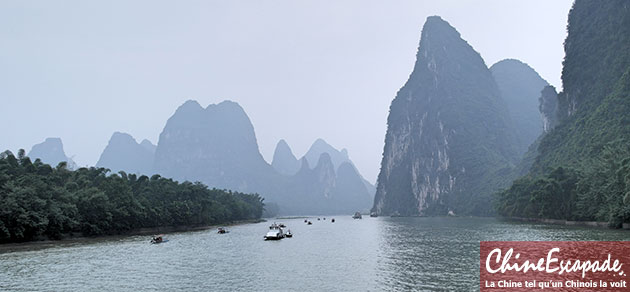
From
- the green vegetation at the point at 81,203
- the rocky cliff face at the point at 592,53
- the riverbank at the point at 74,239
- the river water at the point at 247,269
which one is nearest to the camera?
the river water at the point at 247,269

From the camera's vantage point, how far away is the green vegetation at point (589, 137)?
246 ft

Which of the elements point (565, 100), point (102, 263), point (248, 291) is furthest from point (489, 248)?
point (565, 100)

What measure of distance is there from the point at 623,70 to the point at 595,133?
2427cm

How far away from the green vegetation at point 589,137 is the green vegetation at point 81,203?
72.7 metres

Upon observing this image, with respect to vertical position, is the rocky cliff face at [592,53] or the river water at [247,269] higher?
the rocky cliff face at [592,53]

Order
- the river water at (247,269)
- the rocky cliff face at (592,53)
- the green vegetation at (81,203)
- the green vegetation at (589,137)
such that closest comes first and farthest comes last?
the river water at (247,269) → the green vegetation at (81,203) → the green vegetation at (589,137) → the rocky cliff face at (592,53)

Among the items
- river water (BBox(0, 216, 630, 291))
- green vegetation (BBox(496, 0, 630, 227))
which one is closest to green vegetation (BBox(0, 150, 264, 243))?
river water (BBox(0, 216, 630, 291))

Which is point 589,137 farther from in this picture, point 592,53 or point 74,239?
point 74,239
